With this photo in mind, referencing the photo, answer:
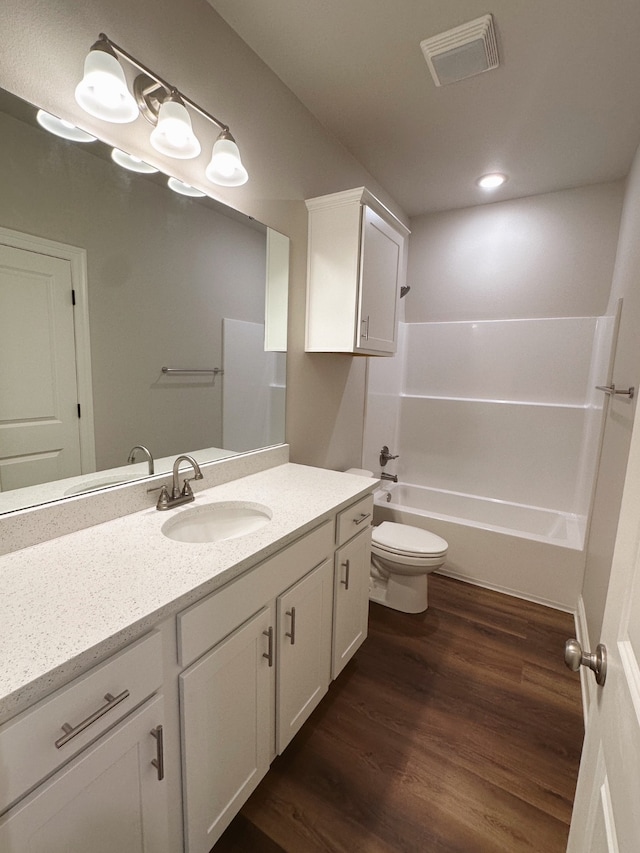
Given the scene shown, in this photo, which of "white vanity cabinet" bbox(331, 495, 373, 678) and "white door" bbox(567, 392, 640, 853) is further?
"white vanity cabinet" bbox(331, 495, 373, 678)

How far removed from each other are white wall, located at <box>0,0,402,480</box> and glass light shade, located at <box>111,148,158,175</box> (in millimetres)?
24

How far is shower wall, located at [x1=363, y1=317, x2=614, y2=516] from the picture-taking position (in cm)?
272

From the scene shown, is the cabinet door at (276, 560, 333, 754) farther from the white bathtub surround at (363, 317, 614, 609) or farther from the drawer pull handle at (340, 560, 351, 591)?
the white bathtub surround at (363, 317, 614, 609)

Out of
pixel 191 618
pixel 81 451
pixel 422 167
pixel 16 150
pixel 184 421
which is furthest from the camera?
pixel 422 167

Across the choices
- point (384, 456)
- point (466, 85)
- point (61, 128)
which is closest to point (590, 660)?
point (61, 128)

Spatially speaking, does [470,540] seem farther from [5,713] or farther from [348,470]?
[5,713]

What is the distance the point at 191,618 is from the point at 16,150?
1226mm

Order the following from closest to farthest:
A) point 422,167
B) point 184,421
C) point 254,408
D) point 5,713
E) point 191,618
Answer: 1. point 5,713
2. point 191,618
3. point 184,421
4. point 254,408
5. point 422,167

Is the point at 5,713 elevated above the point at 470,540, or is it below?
above

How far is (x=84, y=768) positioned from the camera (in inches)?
26.5

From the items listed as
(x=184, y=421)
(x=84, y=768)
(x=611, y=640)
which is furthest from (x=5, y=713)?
(x=184, y=421)

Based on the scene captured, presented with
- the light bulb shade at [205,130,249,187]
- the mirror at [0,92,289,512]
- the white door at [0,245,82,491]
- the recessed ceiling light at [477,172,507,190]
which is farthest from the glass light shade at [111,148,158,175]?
the recessed ceiling light at [477,172,507,190]

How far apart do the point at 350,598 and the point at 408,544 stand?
67 cm

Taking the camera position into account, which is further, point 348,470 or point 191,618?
point 348,470
